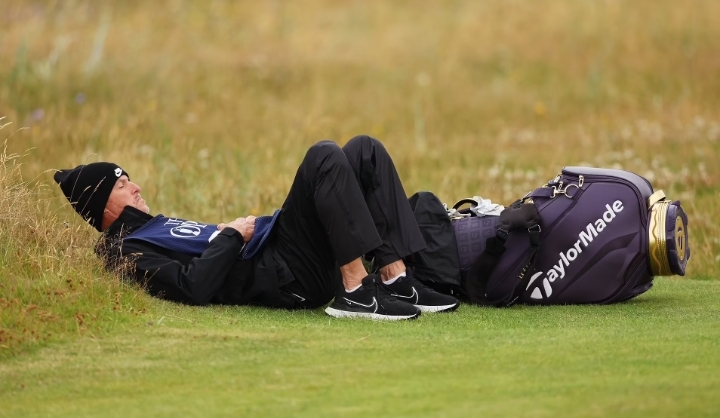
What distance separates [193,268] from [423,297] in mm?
1208

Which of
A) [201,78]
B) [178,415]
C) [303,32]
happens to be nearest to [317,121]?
[201,78]

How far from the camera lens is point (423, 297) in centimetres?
596

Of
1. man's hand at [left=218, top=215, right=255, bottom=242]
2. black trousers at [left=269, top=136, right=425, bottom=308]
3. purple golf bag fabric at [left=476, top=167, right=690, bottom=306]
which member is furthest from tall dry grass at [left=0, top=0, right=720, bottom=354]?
purple golf bag fabric at [left=476, top=167, right=690, bottom=306]

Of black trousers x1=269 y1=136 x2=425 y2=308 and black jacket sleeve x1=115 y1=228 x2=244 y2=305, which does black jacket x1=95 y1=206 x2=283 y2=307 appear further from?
black trousers x1=269 y1=136 x2=425 y2=308

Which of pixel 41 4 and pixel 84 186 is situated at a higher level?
pixel 41 4

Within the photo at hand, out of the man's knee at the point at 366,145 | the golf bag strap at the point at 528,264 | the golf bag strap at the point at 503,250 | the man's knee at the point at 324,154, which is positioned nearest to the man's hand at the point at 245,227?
the man's knee at the point at 324,154

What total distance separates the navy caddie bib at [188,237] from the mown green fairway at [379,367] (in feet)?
1.08

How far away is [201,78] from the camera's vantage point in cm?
1698

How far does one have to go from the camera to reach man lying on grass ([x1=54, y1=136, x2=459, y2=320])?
5711mm

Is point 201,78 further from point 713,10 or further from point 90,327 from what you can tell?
point 90,327

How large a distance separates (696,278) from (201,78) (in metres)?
10.7

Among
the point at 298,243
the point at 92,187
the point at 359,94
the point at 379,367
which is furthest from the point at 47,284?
the point at 359,94

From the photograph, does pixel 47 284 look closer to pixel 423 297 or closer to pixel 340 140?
pixel 423 297

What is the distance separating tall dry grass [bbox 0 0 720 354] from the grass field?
48mm
